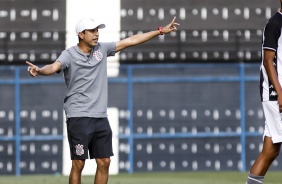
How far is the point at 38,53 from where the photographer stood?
1403 centimetres

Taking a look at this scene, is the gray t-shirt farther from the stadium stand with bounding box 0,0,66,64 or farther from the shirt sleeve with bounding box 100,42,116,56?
the stadium stand with bounding box 0,0,66,64

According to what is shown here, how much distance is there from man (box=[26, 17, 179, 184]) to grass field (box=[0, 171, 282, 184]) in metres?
3.60

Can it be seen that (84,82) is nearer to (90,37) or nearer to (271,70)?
(90,37)

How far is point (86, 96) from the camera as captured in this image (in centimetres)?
796

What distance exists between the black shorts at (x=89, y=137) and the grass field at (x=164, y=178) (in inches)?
141

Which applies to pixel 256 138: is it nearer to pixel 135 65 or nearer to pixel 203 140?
pixel 203 140

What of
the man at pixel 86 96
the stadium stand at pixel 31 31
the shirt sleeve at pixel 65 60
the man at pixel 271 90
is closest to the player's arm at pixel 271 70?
the man at pixel 271 90

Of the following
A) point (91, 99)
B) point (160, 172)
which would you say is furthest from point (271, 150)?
point (160, 172)

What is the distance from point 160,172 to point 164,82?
121 centimetres

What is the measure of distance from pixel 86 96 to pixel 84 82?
0.11m

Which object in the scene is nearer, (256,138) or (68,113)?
(68,113)

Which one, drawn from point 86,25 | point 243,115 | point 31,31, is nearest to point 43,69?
point 86,25

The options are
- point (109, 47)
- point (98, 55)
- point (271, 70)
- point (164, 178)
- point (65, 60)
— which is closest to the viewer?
point (271, 70)

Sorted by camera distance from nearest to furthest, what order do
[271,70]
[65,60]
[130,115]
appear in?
1. [271,70]
2. [65,60]
3. [130,115]
